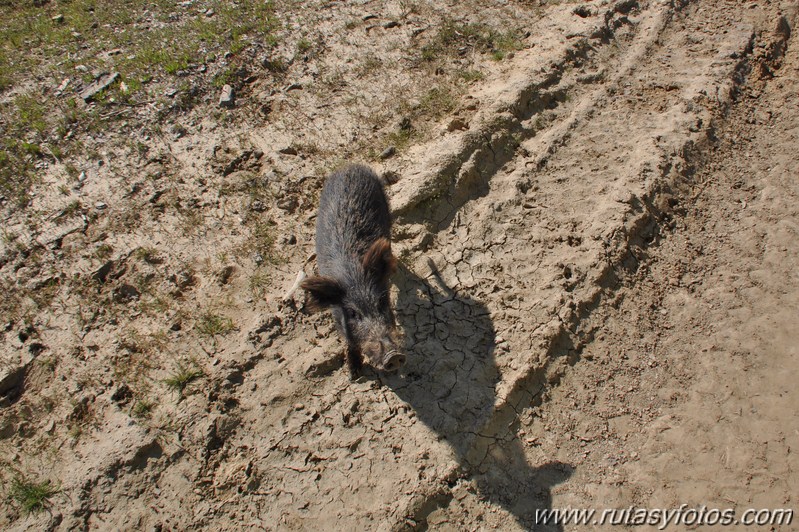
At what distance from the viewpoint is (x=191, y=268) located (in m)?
5.44

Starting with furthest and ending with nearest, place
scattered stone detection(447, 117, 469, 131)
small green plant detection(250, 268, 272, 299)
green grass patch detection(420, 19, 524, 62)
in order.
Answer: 1. green grass patch detection(420, 19, 524, 62)
2. scattered stone detection(447, 117, 469, 131)
3. small green plant detection(250, 268, 272, 299)

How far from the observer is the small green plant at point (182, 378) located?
14.8 feet

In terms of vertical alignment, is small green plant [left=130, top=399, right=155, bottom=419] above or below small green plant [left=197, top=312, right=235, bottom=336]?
below

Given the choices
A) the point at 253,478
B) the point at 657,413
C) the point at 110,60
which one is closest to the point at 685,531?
the point at 657,413

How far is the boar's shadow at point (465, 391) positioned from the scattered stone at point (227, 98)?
140 inches

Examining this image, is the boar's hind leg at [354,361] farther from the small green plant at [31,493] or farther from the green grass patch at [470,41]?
the green grass patch at [470,41]

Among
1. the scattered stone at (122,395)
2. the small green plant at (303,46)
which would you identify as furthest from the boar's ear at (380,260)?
the small green plant at (303,46)

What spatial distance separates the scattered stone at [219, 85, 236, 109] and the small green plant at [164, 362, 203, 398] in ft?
12.5

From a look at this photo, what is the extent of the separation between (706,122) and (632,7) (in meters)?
2.47

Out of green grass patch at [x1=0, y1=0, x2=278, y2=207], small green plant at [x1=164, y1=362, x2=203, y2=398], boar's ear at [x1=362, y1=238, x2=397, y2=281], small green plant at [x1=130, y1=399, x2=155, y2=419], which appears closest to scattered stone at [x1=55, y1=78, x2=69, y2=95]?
green grass patch at [x1=0, y1=0, x2=278, y2=207]

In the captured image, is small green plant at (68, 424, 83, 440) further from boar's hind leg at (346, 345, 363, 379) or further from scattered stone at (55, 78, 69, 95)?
scattered stone at (55, 78, 69, 95)

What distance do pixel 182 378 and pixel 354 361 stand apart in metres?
1.46

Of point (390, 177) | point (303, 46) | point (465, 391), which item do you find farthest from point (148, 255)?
point (303, 46)

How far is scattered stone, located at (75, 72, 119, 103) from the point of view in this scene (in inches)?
286
